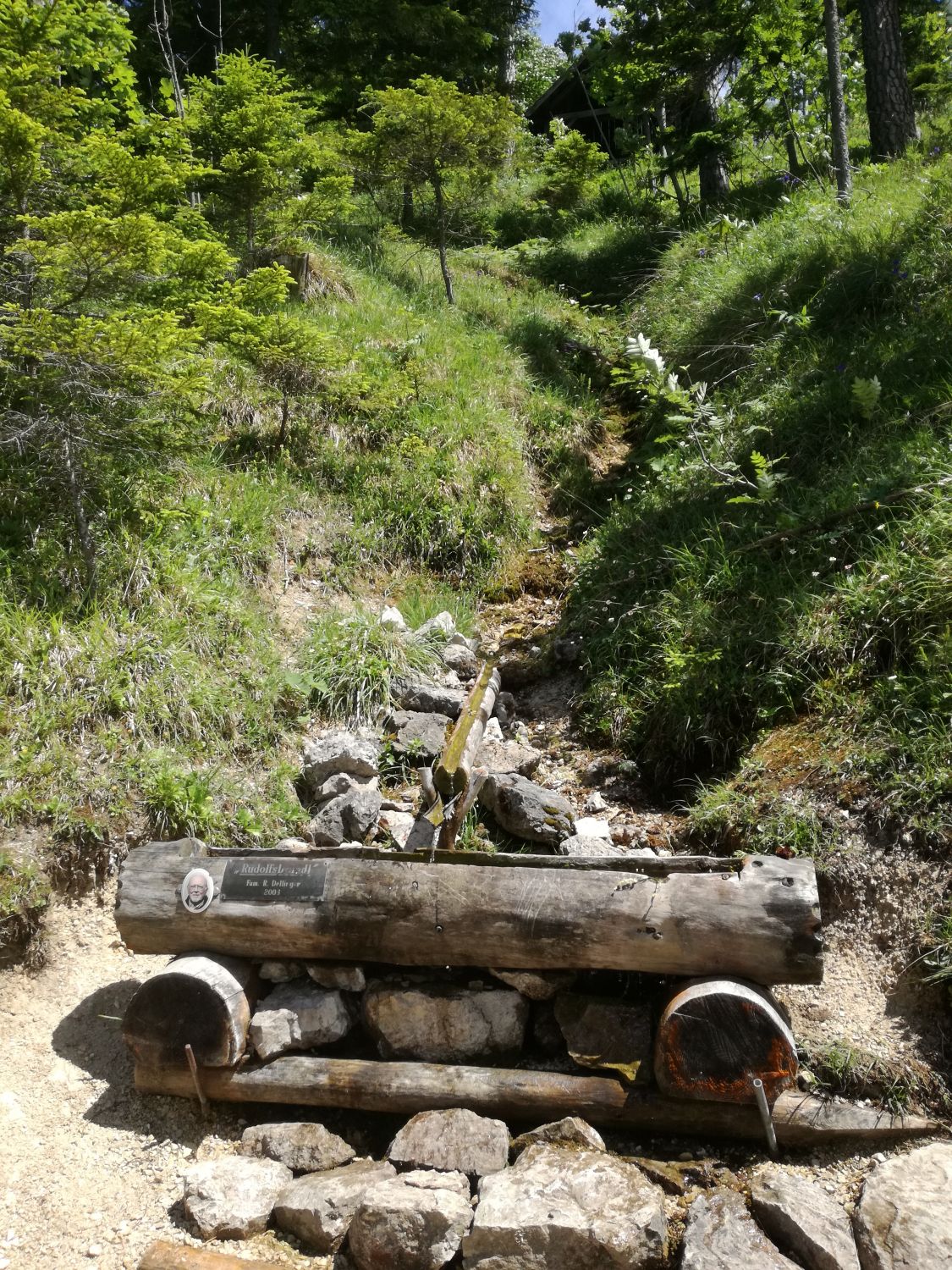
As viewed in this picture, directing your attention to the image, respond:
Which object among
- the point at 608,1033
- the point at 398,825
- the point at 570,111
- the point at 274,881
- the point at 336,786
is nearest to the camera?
the point at 608,1033

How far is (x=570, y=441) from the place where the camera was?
10016 mm

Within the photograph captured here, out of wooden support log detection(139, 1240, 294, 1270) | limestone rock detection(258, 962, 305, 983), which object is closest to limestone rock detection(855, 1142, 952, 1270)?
wooden support log detection(139, 1240, 294, 1270)

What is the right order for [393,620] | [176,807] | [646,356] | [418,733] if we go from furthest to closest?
[393,620]
[646,356]
[418,733]
[176,807]

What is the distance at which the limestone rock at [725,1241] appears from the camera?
10.5ft

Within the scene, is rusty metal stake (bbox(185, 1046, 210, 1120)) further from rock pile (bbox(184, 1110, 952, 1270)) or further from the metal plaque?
the metal plaque

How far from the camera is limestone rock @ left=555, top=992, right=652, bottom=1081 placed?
3920mm

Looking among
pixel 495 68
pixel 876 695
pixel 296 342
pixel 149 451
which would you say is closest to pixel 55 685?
pixel 149 451

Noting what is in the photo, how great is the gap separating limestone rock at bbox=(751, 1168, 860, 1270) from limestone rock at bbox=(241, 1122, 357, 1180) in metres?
1.66

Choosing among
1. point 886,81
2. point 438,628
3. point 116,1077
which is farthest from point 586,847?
point 886,81

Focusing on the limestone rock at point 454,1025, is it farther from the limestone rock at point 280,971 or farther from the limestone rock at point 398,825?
the limestone rock at point 398,825

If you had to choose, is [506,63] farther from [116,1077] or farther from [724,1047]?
[724,1047]

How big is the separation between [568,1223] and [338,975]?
1.52 meters

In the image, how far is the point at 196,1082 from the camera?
4082mm

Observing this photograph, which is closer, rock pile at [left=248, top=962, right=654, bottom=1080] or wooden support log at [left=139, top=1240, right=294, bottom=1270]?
wooden support log at [left=139, top=1240, right=294, bottom=1270]
